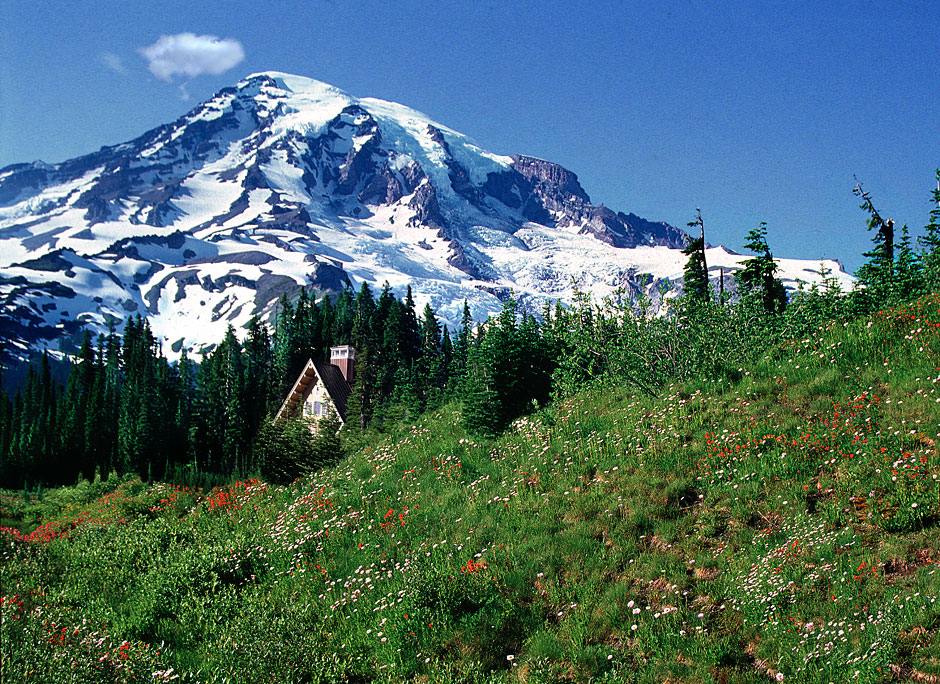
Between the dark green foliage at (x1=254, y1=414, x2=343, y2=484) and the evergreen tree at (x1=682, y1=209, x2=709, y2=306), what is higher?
the evergreen tree at (x1=682, y1=209, x2=709, y2=306)

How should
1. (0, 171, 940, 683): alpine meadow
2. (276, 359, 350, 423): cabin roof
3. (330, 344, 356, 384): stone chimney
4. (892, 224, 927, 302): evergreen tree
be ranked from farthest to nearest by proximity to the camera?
(330, 344, 356, 384): stone chimney < (276, 359, 350, 423): cabin roof < (892, 224, 927, 302): evergreen tree < (0, 171, 940, 683): alpine meadow

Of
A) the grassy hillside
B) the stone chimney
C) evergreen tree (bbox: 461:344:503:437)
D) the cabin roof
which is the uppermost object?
the stone chimney

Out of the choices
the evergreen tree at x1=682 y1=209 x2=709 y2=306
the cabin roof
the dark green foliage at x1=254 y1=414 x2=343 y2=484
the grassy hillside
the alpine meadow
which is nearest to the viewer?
the grassy hillside

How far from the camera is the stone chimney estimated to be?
61.5 metres

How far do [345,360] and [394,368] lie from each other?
1303 centimetres

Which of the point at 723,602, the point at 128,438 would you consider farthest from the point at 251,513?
the point at 128,438

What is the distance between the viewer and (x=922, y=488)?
26.8 ft

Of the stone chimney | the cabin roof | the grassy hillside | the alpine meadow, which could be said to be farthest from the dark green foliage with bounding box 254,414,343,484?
the stone chimney

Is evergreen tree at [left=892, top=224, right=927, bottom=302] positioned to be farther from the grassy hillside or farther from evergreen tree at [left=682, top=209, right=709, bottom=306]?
evergreen tree at [left=682, top=209, right=709, bottom=306]

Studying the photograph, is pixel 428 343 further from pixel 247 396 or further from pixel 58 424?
pixel 58 424

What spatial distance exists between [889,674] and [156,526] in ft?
46.8

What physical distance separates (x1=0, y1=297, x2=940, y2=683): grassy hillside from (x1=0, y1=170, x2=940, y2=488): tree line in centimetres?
146

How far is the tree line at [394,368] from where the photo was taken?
1459 centimetres

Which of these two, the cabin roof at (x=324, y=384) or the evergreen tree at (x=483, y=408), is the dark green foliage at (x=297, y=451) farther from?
the cabin roof at (x=324, y=384)
